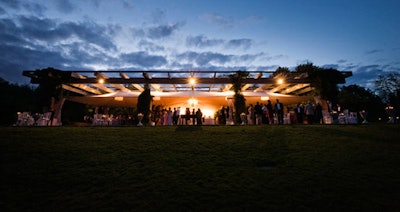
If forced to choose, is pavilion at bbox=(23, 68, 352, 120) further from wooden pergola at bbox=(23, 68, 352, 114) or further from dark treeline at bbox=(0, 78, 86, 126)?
dark treeline at bbox=(0, 78, 86, 126)

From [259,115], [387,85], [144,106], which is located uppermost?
[387,85]

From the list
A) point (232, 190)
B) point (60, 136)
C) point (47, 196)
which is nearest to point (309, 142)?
point (232, 190)

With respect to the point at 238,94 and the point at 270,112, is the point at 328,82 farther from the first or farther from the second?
the point at 238,94

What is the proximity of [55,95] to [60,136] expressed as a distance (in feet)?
26.0

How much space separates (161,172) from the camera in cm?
467

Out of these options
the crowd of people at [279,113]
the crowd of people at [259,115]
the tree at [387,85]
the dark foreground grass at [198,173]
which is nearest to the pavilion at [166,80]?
the crowd of people at [259,115]

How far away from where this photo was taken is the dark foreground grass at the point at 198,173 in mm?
3496

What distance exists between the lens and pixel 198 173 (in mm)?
4609

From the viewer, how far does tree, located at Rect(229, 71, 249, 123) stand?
13180 millimetres

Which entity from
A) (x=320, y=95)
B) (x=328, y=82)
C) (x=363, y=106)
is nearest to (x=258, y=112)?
(x=320, y=95)

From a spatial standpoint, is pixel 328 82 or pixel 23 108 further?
pixel 23 108

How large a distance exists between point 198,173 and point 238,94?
9298mm

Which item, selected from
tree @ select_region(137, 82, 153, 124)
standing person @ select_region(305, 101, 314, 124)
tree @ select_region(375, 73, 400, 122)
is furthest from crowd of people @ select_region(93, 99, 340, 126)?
tree @ select_region(375, 73, 400, 122)

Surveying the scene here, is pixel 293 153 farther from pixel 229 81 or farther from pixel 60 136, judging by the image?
pixel 229 81
